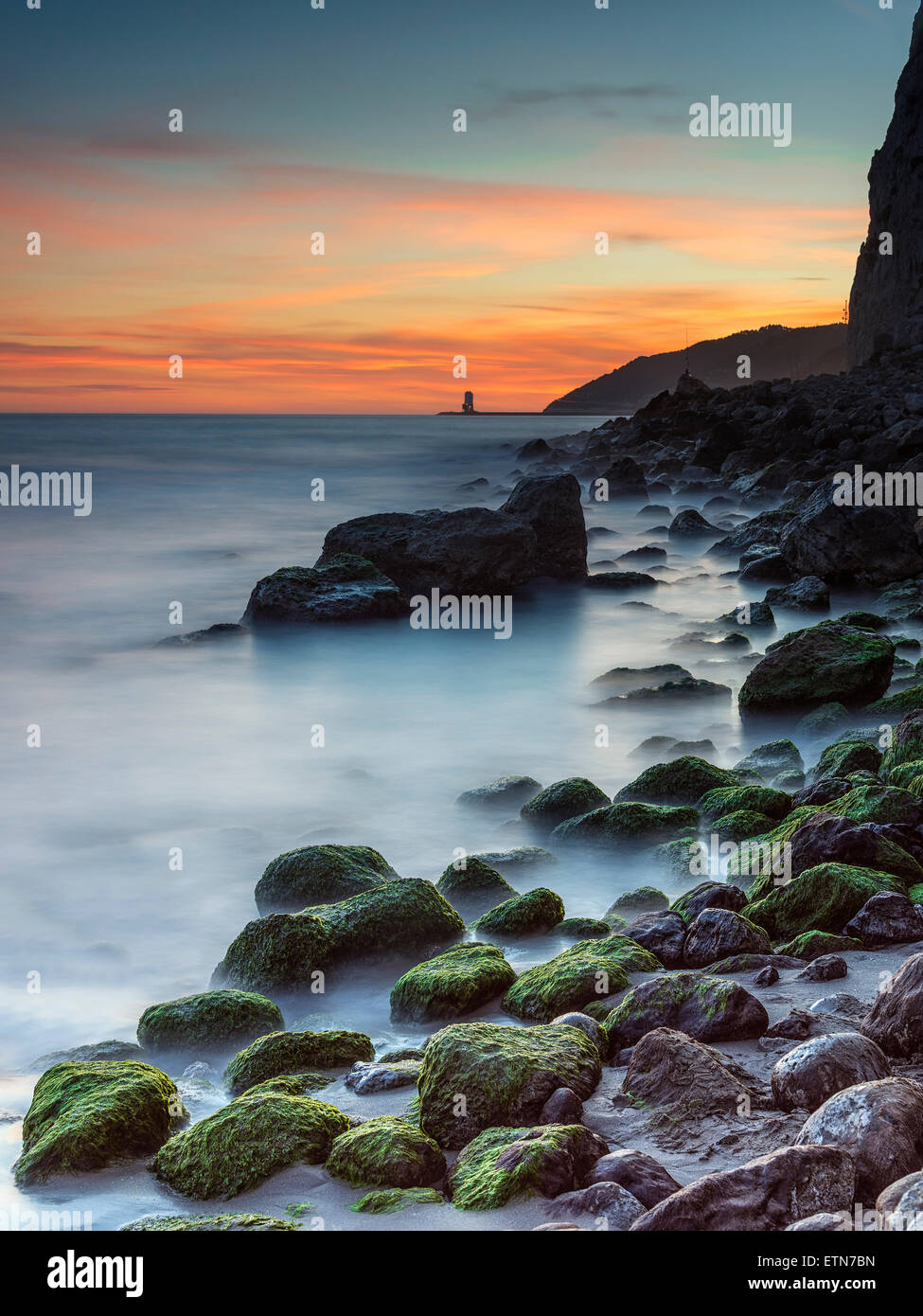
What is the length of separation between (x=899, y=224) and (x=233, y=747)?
6429 centimetres

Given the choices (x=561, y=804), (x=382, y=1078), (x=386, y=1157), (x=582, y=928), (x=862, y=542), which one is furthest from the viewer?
(x=862, y=542)

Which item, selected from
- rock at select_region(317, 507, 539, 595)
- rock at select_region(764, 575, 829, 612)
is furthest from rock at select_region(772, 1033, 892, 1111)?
rock at select_region(317, 507, 539, 595)

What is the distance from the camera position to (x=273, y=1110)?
3.76 metres

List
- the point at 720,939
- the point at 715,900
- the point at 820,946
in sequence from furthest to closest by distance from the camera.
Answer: the point at 715,900 → the point at 720,939 → the point at 820,946

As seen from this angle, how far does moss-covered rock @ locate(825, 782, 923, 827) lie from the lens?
592 centimetres

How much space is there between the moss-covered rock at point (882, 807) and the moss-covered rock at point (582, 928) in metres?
1.40

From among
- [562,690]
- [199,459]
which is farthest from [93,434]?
[562,690]

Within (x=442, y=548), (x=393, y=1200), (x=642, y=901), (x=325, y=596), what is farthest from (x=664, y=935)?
(x=442, y=548)

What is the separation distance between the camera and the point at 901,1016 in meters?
3.58

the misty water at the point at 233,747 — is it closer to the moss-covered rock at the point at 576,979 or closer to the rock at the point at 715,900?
the moss-covered rock at the point at 576,979

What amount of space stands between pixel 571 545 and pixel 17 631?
9.01 meters

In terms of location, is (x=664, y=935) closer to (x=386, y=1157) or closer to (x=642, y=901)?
(x=642, y=901)

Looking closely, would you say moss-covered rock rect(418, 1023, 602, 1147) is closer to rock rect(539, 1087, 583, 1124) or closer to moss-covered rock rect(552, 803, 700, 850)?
rock rect(539, 1087, 583, 1124)
